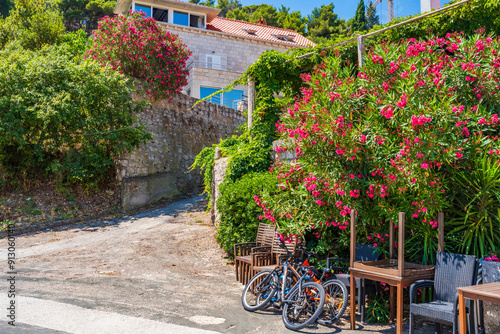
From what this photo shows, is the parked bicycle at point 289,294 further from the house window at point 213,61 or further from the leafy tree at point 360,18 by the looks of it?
the leafy tree at point 360,18

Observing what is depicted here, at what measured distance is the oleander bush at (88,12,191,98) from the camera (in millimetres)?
15414

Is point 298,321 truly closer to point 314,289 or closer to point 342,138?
point 314,289

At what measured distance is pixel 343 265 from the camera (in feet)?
19.2

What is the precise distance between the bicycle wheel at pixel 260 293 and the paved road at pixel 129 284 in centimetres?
13

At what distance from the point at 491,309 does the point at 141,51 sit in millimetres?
14780

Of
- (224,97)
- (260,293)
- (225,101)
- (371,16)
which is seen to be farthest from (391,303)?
(371,16)

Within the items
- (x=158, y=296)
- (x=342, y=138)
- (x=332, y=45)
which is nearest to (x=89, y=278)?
(x=158, y=296)

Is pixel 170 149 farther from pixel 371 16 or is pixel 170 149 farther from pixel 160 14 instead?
pixel 371 16

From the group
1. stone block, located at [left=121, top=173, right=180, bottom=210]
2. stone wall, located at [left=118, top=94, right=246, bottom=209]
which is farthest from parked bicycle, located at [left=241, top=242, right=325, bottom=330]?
stone wall, located at [left=118, top=94, right=246, bottom=209]

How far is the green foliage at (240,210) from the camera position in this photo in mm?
7684

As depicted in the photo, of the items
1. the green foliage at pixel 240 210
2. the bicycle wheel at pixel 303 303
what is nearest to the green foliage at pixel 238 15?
the green foliage at pixel 240 210

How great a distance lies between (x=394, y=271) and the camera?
4.46m

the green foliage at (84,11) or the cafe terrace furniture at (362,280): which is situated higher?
the green foliage at (84,11)

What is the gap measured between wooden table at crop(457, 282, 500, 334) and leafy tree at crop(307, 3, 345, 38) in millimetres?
→ 32224
